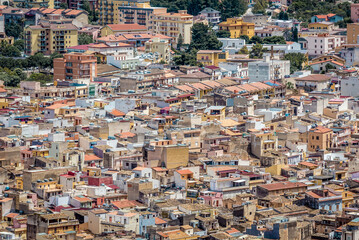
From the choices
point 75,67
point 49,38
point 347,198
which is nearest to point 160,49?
point 49,38

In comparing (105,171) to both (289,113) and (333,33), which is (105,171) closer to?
(289,113)

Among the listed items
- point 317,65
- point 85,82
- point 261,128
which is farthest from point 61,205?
point 317,65

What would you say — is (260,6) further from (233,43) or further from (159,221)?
(159,221)

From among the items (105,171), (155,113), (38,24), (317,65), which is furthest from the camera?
(38,24)

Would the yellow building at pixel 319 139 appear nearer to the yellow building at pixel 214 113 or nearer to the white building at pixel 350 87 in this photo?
the yellow building at pixel 214 113

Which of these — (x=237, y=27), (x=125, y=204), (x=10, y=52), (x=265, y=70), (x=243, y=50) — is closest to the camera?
(x=125, y=204)

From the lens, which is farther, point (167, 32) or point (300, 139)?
point (167, 32)

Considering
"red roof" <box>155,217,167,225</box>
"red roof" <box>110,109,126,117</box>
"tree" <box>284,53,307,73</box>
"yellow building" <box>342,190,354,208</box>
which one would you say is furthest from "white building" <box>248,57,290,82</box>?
"red roof" <box>155,217,167,225</box>
